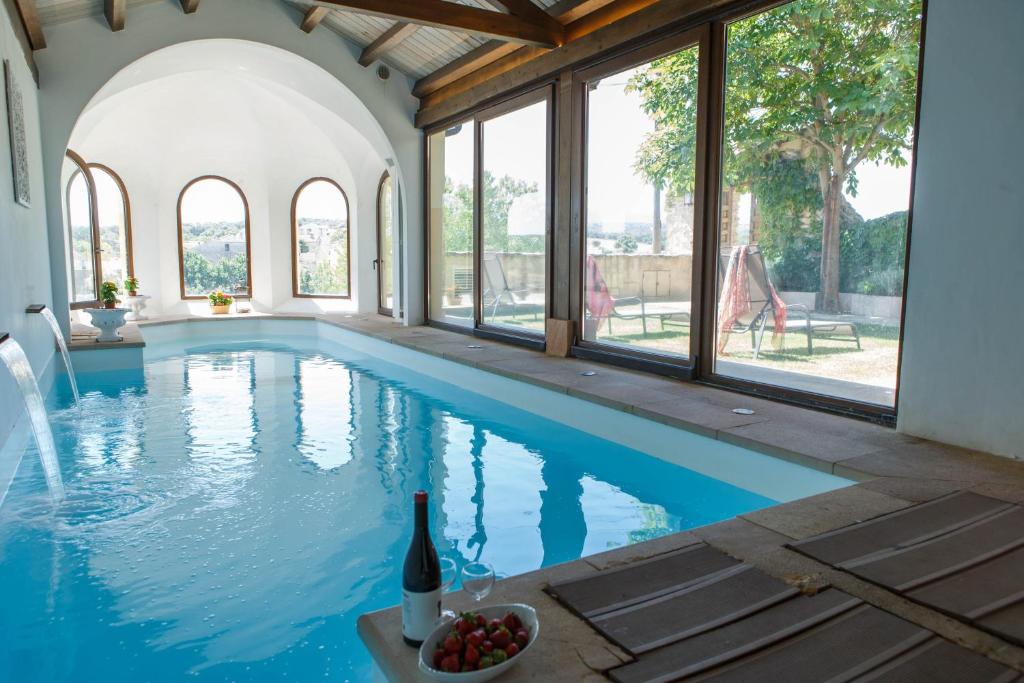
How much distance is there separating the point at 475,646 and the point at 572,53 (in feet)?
17.3

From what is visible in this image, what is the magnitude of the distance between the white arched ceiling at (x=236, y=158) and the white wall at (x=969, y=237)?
24.4ft

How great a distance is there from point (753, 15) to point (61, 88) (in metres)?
5.84

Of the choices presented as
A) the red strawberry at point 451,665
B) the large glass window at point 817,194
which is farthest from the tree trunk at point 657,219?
the red strawberry at point 451,665

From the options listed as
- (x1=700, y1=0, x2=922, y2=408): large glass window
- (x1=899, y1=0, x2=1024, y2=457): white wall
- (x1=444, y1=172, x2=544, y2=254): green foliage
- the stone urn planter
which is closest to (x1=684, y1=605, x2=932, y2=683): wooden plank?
(x1=899, y1=0, x2=1024, y2=457): white wall

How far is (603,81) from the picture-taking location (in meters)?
5.53

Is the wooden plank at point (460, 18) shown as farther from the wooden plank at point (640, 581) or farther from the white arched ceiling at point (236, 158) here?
the wooden plank at point (640, 581)

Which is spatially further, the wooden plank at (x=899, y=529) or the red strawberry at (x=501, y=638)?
the wooden plank at (x=899, y=529)

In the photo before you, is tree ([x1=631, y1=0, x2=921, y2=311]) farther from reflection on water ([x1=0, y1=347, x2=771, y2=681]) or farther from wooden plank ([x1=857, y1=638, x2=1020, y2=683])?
wooden plank ([x1=857, y1=638, x2=1020, y2=683])

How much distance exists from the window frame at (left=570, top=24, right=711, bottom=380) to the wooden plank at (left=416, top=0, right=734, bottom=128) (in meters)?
0.10

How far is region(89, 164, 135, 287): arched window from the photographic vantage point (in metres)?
9.91

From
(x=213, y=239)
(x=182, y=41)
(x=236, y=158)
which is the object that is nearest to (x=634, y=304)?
(x=182, y=41)

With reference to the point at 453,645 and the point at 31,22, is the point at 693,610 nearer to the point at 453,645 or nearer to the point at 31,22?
the point at 453,645

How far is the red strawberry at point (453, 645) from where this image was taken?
132cm

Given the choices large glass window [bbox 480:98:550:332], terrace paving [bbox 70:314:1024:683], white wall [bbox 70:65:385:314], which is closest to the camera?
terrace paving [bbox 70:314:1024:683]
